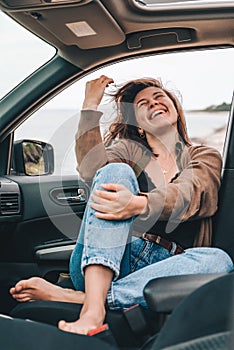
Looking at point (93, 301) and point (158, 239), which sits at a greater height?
point (158, 239)

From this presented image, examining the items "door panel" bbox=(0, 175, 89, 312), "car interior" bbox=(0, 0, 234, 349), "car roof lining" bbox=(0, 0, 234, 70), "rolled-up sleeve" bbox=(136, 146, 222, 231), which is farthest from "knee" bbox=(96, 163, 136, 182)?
"door panel" bbox=(0, 175, 89, 312)

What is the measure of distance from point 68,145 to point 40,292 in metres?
0.77

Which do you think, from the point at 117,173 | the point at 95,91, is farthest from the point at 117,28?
the point at 117,173

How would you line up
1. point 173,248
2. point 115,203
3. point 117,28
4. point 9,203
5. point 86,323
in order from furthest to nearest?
point 9,203 → point 117,28 → point 173,248 → point 115,203 → point 86,323

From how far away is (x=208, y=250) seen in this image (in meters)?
2.03

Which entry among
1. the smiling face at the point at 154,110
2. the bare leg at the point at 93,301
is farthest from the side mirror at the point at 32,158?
the bare leg at the point at 93,301

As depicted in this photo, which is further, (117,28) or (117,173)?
(117,28)

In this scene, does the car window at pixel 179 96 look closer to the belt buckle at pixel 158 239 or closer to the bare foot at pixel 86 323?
the belt buckle at pixel 158 239

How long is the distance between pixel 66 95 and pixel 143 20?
18.4 inches

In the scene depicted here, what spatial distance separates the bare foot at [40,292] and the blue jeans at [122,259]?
0.20 ft

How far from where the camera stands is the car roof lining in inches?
82.7

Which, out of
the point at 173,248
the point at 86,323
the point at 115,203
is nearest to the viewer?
the point at 86,323

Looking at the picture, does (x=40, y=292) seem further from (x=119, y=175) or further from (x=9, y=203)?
(x=9, y=203)

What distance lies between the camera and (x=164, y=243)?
216cm
